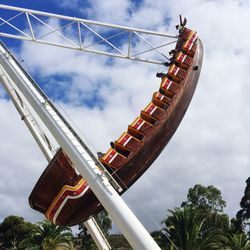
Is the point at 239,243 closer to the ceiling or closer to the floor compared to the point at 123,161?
closer to the floor

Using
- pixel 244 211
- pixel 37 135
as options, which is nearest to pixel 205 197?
pixel 244 211

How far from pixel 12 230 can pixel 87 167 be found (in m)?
68.6

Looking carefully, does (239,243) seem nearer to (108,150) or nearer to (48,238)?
(48,238)

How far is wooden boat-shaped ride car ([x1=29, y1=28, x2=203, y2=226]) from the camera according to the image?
17.7 metres

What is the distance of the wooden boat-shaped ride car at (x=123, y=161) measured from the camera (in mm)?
17688

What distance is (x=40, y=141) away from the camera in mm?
22406

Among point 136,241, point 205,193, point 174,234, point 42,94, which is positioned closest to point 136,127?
point 42,94

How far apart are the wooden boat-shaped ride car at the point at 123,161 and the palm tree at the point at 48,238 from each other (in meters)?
26.0

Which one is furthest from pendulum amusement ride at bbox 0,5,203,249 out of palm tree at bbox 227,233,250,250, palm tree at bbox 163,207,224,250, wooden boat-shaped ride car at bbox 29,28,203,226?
palm tree at bbox 227,233,250,250

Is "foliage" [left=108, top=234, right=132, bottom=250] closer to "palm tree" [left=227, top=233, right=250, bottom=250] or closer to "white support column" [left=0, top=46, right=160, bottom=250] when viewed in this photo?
"palm tree" [left=227, top=233, right=250, bottom=250]

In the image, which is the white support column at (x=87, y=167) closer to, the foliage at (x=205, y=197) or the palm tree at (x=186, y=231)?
the palm tree at (x=186, y=231)

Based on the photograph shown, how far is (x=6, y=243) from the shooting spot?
77.7 meters

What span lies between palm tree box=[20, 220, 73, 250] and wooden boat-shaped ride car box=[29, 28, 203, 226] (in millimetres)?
25967

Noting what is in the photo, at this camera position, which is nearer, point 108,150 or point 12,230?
point 108,150
